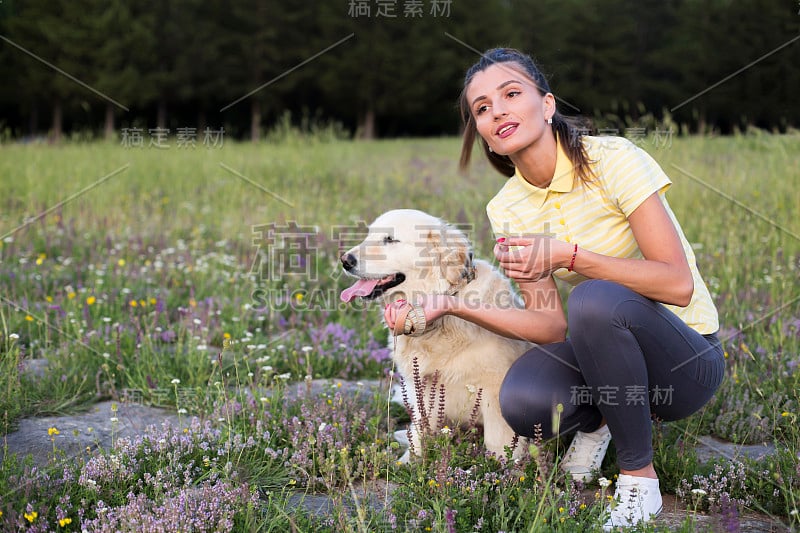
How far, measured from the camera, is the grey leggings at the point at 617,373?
2268mm

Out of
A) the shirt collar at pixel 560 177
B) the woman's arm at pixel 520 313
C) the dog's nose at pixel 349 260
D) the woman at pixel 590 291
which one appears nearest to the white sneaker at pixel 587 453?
the woman at pixel 590 291

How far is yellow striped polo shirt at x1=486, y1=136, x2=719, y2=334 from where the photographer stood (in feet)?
8.17

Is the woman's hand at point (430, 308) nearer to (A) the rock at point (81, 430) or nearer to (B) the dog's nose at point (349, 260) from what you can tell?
(B) the dog's nose at point (349, 260)

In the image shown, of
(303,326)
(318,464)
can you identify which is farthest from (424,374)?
(303,326)

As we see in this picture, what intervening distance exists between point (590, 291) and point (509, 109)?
2.71 ft

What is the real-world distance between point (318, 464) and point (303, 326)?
187 centimetres

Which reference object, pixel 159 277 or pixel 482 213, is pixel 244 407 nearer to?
pixel 159 277

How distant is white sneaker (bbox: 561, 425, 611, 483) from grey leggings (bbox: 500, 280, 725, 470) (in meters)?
0.04

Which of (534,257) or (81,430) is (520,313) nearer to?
(534,257)

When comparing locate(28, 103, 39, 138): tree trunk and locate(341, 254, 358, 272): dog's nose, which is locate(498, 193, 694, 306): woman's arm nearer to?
locate(341, 254, 358, 272): dog's nose

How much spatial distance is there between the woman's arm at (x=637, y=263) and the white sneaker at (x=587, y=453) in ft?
2.15

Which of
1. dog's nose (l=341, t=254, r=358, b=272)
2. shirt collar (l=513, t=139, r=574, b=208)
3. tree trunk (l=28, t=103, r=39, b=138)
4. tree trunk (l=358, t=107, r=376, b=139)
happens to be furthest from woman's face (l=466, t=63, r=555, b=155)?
tree trunk (l=28, t=103, r=39, b=138)

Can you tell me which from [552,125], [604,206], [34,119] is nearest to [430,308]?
[604,206]

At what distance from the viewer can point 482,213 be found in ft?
22.4
